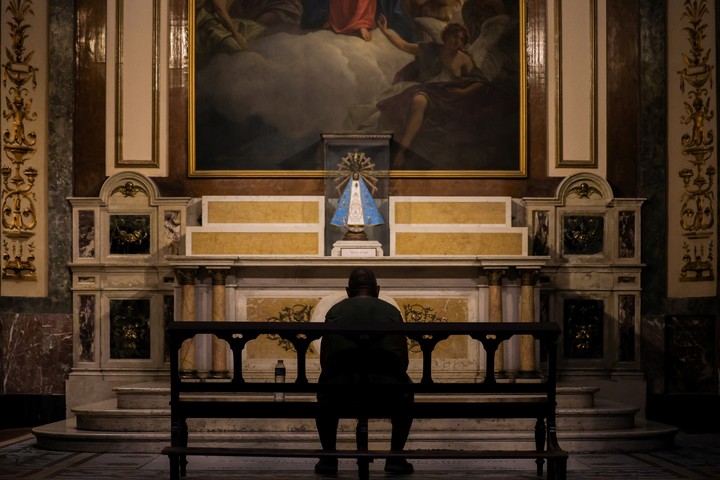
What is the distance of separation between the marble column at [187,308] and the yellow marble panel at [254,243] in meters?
0.33

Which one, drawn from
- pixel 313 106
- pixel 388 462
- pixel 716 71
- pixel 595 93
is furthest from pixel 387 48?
pixel 388 462

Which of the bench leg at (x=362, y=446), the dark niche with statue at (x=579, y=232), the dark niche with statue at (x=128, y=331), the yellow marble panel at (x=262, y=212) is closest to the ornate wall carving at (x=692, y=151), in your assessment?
the dark niche with statue at (x=579, y=232)

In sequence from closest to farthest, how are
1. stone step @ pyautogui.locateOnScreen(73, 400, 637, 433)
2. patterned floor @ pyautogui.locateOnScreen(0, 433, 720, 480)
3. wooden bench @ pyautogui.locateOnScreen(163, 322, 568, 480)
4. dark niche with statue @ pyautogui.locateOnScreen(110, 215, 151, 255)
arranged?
wooden bench @ pyautogui.locateOnScreen(163, 322, 568, 480) < patterned floor @ pyautogui.locateOnScreen(0, 433, 720, 480) < stone step @ pyautogui.locateOnScreen(73, 400, 637, 433) < dark niche with statue @ pyautogui.locateOnScreen(110, 215, 151, 255)

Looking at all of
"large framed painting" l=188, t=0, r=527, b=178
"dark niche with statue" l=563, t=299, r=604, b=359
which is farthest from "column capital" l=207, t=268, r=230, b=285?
"dark niche with statue" l=563, t=299, r=604, b=359

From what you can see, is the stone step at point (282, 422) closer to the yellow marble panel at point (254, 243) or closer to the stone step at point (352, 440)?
the stone step at point (352, 440)

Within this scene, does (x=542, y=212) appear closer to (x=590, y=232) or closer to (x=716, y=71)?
(x=590, y=232)

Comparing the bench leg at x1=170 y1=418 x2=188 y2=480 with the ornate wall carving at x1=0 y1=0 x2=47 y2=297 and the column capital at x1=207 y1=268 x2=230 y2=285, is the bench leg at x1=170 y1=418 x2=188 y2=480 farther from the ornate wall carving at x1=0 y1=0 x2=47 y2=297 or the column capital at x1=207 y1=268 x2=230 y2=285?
the ornate wall carving at x1=0 y1=0 x2=47 y2=297

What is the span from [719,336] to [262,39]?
5276mm

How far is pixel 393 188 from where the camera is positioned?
10.7 m

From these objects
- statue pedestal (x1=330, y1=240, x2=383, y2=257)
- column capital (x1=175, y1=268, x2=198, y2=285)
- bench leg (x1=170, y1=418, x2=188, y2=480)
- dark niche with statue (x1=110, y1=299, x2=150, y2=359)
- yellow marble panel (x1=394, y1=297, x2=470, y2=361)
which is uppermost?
statue pedestal (x1=330, y1=240, x2=383, y2=257)

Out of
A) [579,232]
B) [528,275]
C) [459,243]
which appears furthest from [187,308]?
[579,232]

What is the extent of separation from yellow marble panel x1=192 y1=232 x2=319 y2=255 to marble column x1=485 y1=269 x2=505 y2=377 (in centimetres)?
170

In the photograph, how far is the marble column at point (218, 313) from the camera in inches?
384

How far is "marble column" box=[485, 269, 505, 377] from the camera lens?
978 centimetres
